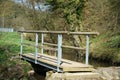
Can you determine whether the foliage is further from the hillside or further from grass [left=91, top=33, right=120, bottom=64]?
grass [left=91, top=33, right=120, bottom=64]

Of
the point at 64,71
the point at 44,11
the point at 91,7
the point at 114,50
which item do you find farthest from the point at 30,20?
the point at 64,71

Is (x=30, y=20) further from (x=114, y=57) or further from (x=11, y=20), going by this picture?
(x=11, y=20)

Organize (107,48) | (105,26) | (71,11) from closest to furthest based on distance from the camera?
(107,48)
(105,26)
(71,11)

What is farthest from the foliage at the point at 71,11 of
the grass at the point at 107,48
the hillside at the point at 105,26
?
the grass at the point at 107,48

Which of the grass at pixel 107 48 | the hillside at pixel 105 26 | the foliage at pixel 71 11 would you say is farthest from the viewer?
the foliage at pixel 71 11

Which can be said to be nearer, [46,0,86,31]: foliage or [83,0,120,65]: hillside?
[83,0,120,65]: hillside

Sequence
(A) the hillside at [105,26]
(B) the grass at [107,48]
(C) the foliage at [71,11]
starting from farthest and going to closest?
(C) the foliage at [71,11]
(A) the hillside at [105,26]
(B) the grass at [107,48]

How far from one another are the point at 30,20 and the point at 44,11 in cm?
178

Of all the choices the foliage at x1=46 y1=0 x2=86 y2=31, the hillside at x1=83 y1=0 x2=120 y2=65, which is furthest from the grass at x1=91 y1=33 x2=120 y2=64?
Result: the foliage at x1=46 y1=0 x2=86 y2=31

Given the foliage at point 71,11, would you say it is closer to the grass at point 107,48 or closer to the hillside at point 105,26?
the hillside at point 105,26

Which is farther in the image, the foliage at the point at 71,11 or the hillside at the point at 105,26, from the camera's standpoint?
the foliage at the point at 71,11

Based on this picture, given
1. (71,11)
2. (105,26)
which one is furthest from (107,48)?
(71,11)

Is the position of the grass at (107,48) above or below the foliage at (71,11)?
below

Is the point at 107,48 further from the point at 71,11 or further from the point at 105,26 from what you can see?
the point at 71,11
